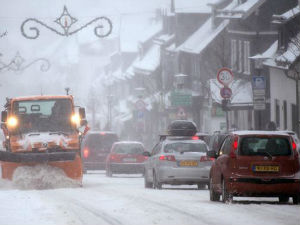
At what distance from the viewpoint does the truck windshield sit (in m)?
28.3

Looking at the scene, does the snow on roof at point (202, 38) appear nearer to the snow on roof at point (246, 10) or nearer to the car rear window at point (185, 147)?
the snow on roof at point (246, 10)

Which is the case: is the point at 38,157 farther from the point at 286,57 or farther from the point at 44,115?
the point at 286,57

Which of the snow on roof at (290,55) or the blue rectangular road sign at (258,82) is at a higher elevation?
the snow on roof at (290,55)

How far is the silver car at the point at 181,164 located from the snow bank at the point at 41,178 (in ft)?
7.35

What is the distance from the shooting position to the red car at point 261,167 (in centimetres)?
1936

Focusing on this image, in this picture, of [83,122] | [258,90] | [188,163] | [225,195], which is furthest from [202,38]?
[225,195]

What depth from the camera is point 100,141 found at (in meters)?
44.8

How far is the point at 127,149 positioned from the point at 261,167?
21.6 m

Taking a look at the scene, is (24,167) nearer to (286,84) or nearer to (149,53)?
(286,84)

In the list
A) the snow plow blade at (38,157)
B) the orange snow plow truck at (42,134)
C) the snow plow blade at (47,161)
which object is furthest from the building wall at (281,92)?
the snow plow blade at (38,157)

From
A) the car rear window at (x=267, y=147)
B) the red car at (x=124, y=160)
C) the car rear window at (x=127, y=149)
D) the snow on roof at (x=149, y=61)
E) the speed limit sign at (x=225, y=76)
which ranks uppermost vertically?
the snow on roof at (x=149, y=61)

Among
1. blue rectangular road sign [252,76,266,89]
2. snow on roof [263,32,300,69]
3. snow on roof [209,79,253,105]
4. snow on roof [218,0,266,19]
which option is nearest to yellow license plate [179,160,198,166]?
blue rectangular road sign [252,76,266,89]

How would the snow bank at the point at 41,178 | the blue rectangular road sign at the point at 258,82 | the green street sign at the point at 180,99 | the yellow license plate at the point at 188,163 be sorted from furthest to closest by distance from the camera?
the green street sign at the point at 180,99 < the blue rectangular road sign at the point at 258,82 < the yellow license plate at the point at 188,163 < the snow bank at the point at 41,178

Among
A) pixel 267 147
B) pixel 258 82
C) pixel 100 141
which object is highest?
pixel 258 82
